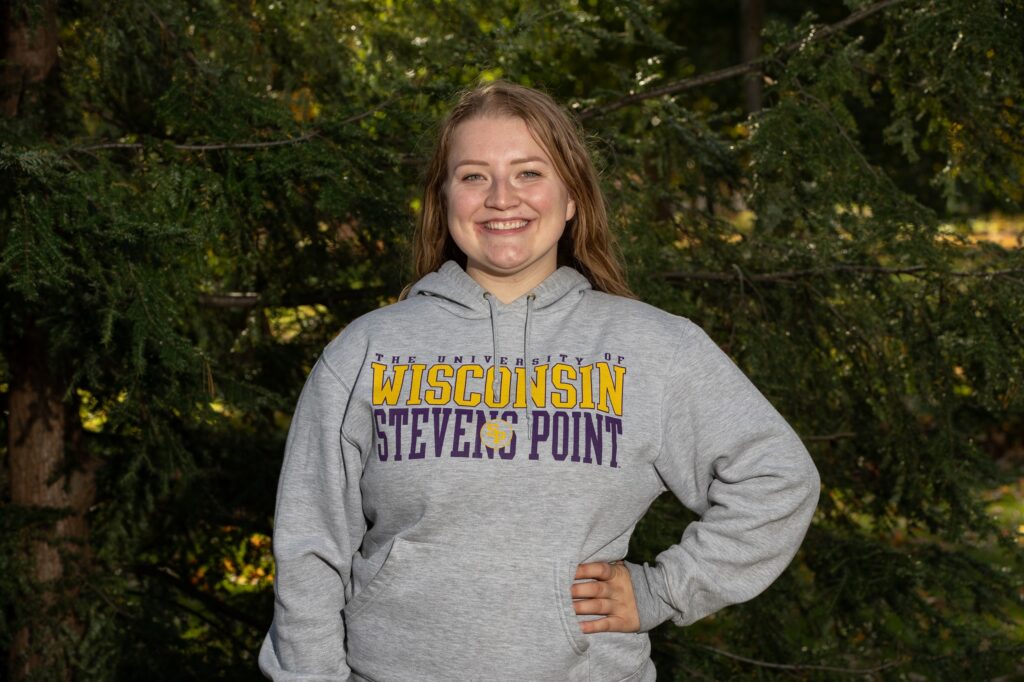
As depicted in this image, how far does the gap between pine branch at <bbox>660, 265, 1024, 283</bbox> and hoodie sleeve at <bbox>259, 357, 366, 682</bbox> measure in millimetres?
1968

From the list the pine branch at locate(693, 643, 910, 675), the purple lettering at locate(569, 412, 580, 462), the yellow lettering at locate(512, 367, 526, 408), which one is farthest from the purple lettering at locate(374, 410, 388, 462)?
the pine branch at locate(693, 643, 910, 675)

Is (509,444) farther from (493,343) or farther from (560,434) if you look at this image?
(493,343)

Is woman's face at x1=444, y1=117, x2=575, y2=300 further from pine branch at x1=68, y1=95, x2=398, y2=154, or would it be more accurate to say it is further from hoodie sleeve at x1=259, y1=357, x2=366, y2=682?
pine branch at x1=68, y1=95, x2=398, y2=154

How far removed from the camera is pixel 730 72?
4.04 m

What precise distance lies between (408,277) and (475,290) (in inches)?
66.2

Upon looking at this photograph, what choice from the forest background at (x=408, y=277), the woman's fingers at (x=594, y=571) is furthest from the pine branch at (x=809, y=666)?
the woman's fingers at (x=594, y=571)

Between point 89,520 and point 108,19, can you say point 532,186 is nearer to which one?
point 108,19

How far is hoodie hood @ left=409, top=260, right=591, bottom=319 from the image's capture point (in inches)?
93.2

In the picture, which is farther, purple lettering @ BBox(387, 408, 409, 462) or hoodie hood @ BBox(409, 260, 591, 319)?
hoodie hood @ BBox(409, 260, 591, 319)

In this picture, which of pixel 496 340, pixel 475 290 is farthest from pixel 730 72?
pixel 496 340

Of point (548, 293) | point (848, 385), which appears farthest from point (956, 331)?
point (548, 293)

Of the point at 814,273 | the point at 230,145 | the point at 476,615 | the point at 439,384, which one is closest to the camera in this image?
the point at 476,615

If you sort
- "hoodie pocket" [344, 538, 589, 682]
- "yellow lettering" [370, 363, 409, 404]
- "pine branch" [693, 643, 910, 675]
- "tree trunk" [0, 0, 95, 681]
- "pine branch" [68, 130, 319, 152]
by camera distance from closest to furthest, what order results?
"hoodie pocket" [344, 538, 589, 682], "yellow lettering" [370, 363, 409, 404], "pine branch" [68, 130, 319, 152], "tree trunk" [0, 0, 95, 681], "pine branch" [693, 643, 910, 675]

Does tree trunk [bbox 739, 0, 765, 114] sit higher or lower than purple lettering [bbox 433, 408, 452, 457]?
higher
